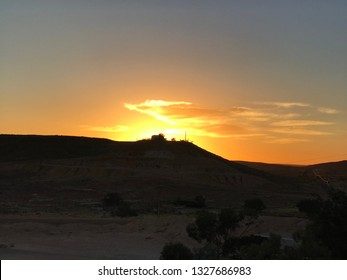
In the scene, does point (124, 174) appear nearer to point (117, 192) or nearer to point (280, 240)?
point (117, 192)

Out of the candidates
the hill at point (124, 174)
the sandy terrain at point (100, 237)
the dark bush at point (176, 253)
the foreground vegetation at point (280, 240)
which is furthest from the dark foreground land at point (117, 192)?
the dark bush at point (176, 253)

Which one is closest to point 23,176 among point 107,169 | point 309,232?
point 107,169

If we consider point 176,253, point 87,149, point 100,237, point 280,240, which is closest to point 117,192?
point 100,237

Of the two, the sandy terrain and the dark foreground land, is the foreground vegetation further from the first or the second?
the sandy terrain

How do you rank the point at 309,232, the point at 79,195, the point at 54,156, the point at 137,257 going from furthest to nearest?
1. the point at 54,156
2. the point at 79,195
3. the point at 137,257
4. the point at 309,232

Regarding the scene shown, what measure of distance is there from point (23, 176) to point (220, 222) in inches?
3664

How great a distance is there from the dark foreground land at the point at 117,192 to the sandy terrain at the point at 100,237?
5 cm

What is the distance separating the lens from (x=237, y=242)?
856 inches

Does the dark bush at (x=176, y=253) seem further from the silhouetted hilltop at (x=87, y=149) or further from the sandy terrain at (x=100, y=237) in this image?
the silhouetted hilltop at (x=87, y=149)

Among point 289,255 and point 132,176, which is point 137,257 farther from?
point 132,176

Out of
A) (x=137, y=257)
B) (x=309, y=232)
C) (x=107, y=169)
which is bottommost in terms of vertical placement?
(x=137, y=257)

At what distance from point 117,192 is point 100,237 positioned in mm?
53333

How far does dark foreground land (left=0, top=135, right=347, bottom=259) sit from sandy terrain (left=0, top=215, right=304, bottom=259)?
0.05m
